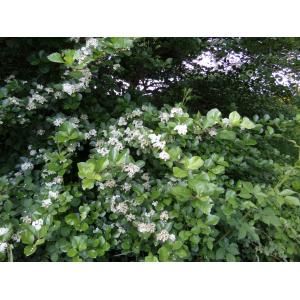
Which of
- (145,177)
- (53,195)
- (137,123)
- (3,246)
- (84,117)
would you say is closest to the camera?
(3,246)

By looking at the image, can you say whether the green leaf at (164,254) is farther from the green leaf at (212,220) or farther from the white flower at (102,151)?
the white flower at (102,151)

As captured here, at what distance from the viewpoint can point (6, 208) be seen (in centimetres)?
131

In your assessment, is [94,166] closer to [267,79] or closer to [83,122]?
[83,122]

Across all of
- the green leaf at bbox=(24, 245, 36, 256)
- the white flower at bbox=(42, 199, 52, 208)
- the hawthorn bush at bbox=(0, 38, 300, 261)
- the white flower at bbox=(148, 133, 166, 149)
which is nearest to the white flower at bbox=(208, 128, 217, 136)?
the hawthorn bush at bbox=(0, 38, 300, 261)

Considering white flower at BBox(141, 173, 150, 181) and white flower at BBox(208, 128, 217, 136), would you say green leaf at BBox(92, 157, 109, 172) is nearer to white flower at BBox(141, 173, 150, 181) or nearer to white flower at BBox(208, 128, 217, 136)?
white flower at BBox(141, 173, 150, 181)

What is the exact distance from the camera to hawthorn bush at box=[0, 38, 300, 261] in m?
1.21

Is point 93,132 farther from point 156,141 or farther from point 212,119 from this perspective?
point 212,119

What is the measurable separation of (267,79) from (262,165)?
67.6 inches

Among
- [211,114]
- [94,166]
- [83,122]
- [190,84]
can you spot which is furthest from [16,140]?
[190,84]

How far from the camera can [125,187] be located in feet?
4.33

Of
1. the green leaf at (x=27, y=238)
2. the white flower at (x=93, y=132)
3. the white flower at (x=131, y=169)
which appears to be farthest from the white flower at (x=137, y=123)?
the green leaf at (x=27, y=238)

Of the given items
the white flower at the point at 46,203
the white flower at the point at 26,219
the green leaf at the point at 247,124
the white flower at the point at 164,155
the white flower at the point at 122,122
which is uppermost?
the green leaf at the point at 247,124

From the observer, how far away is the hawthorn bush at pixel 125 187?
3.97ft

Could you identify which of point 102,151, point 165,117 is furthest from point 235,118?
point 102,151
